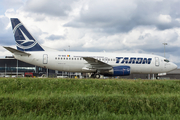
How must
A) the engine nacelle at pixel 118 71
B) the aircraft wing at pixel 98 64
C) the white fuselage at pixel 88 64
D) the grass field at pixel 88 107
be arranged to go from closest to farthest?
the grass field at pixel 88 107
the aircraft wing at pixel 98 64
the engine nacelle at pixel 118 71
the white fuselage at pixel 88 64

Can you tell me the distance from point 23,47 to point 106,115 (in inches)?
661

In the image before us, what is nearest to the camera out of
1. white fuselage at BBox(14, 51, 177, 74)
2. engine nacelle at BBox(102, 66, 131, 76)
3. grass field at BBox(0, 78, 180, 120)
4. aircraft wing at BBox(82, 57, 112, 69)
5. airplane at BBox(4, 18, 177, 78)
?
grass field at BBox(0, 78, 180, 120)

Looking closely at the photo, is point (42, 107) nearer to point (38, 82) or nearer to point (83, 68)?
point (38, 82)

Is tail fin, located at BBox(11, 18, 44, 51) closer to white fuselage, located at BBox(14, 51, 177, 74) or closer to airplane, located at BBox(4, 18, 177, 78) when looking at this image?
airplane, located at BBox(4, 18, 177, 78)

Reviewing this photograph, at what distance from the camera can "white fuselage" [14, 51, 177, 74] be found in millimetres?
20875

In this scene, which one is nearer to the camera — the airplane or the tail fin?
the airplane

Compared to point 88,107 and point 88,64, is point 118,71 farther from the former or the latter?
point 88,107

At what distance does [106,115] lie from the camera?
25.5ft

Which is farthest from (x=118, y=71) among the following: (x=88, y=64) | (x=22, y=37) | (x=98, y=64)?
(x=22, y=37)

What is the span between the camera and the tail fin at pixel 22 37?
21469mm

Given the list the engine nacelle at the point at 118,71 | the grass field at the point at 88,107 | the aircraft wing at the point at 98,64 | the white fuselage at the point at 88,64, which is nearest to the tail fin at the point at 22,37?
the white fuselage at the point at 88,64

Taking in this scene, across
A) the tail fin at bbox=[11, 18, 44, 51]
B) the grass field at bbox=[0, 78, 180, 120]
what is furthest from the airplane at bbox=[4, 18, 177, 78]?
the grass field at bbox=[0, 78, 180, 120]

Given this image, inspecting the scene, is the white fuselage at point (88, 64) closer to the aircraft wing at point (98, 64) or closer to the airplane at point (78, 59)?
the airplane at point (78, 59)

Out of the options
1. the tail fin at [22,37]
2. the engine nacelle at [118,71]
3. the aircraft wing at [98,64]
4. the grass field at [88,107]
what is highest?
the tail fin at [22,37]
